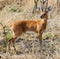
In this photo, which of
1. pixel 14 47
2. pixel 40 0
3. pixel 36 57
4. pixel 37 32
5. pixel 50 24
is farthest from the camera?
pixel 40 0

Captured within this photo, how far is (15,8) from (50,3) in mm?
1781

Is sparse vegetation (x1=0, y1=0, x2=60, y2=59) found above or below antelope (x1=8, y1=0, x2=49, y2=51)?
below

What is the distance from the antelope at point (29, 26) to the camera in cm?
915

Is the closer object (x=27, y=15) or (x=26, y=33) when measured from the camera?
(x=26, y=33)

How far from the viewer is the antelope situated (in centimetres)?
915

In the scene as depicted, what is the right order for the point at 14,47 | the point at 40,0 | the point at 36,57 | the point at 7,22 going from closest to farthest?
1. the point at 36,57
2. the point at 14,47
3. the point at 7,22
4. the point at 40,0

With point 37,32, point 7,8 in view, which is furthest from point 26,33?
point 7,8

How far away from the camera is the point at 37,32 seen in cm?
945

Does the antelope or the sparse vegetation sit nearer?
the sparse vegetation

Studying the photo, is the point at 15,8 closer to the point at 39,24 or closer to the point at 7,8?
the point at 7,8

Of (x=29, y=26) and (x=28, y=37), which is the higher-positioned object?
(x=29, y=26)

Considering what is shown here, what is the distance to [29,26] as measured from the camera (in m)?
9.57

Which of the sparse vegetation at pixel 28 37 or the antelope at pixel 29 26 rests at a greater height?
the antelope at pixel 29 26

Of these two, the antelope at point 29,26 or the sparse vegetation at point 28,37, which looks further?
the antelope at point 29,26
